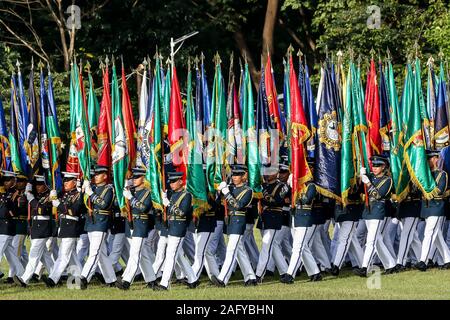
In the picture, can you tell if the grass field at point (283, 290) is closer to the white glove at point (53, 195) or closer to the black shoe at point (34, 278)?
the black shoe at point (34, 278)

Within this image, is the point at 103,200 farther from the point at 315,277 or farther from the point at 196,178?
the point at 315,277

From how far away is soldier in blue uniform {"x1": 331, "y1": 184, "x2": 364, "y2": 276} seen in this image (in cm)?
2075

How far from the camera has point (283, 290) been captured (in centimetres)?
1902

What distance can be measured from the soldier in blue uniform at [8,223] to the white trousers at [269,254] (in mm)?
3645

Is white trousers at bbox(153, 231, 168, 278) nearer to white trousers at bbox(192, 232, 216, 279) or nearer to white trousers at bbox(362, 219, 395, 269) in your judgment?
white trousers at bbox(192, 232, 216, 279)

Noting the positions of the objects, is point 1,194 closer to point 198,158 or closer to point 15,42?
point 198,158

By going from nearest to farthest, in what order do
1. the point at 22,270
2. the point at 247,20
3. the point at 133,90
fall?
the point at 22,270
the point at 133,90
the point at 247,20

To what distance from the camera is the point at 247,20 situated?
40531 mm

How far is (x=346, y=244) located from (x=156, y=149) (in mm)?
3315

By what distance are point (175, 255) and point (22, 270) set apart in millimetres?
2714

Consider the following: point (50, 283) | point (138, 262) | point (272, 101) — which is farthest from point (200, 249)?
point (272, 101)

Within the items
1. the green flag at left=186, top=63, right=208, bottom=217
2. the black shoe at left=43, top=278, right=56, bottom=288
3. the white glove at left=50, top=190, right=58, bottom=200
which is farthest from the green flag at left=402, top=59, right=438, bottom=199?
the black shoe at left=43, top=278, right=56, bottom=288

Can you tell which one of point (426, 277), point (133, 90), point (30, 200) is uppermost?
point (133, 90)

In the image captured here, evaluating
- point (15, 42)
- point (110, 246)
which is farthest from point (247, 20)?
point (110, 246)
